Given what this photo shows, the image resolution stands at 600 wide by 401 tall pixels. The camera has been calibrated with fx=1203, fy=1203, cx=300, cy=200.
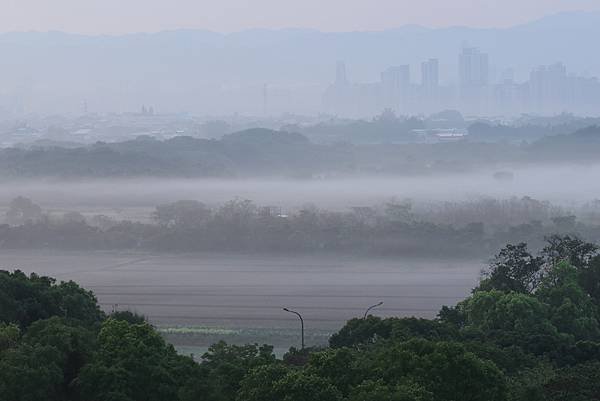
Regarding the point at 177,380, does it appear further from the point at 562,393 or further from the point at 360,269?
the point at 360,269

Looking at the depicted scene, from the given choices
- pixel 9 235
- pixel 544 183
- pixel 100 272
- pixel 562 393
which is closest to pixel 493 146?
pixel 544 183

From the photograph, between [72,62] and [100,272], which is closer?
[100,272]

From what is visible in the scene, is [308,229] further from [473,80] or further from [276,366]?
[473,80]

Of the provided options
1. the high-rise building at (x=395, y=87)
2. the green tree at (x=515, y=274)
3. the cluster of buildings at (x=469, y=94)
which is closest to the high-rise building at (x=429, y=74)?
the cluster of buildings at (x=469, y=94)

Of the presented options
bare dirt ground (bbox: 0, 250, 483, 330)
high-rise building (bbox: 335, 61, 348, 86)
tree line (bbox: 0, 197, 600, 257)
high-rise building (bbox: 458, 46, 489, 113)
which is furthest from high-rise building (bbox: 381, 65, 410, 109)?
bare dirt ground (bbox: 0, 250, 483, 330)

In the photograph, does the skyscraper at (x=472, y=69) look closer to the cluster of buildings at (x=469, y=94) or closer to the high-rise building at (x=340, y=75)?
the cluster of buildings at (x=469, y=94)
